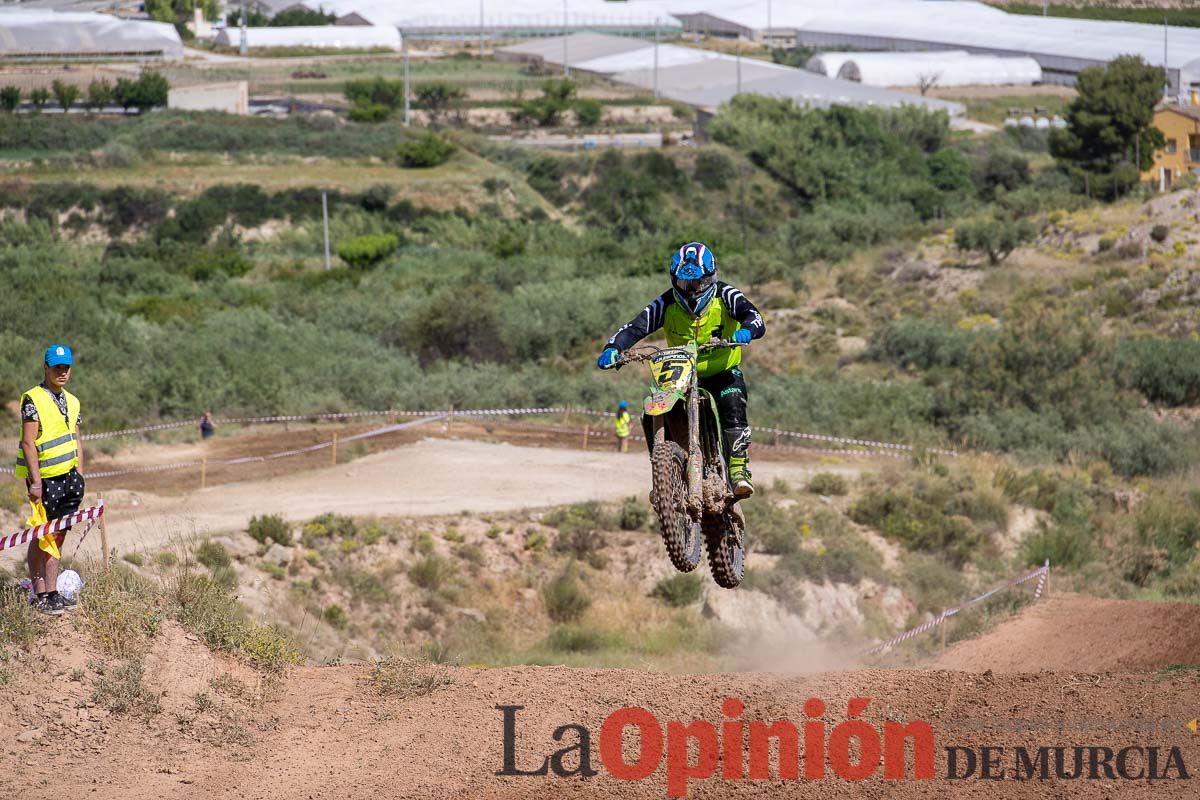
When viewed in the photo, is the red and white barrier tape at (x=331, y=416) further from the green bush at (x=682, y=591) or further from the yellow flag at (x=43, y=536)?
the yellow flag at (x=43, y=536)

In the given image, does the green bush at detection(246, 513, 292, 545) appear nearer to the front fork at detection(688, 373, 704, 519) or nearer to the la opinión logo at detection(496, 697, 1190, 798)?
the la opinión logo at detection(496, 697, 1190, 798)

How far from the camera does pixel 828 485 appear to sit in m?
27.6

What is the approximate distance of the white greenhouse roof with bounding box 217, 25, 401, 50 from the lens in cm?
12494

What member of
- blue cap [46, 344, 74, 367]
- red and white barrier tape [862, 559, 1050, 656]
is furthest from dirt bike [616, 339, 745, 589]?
red and white barrier tape [862, 559, 1050, 656]

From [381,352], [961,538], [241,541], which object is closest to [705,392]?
[241,541]

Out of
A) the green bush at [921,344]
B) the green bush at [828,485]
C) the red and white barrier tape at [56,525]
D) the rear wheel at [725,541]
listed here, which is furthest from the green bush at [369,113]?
the rear wheel at [725,541]

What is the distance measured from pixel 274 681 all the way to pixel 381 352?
1130 inches

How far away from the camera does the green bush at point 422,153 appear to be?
267 ft

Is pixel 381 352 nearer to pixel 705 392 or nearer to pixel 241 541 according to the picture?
pixel 241 541

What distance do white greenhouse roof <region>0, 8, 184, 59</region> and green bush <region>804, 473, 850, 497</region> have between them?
260 ft

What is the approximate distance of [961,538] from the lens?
2602 cm

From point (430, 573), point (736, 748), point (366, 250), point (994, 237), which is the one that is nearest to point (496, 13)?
point (366, 250)

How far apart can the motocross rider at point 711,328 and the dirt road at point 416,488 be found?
11376 millimetres

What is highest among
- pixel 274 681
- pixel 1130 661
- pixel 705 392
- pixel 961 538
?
pixel 705 392
